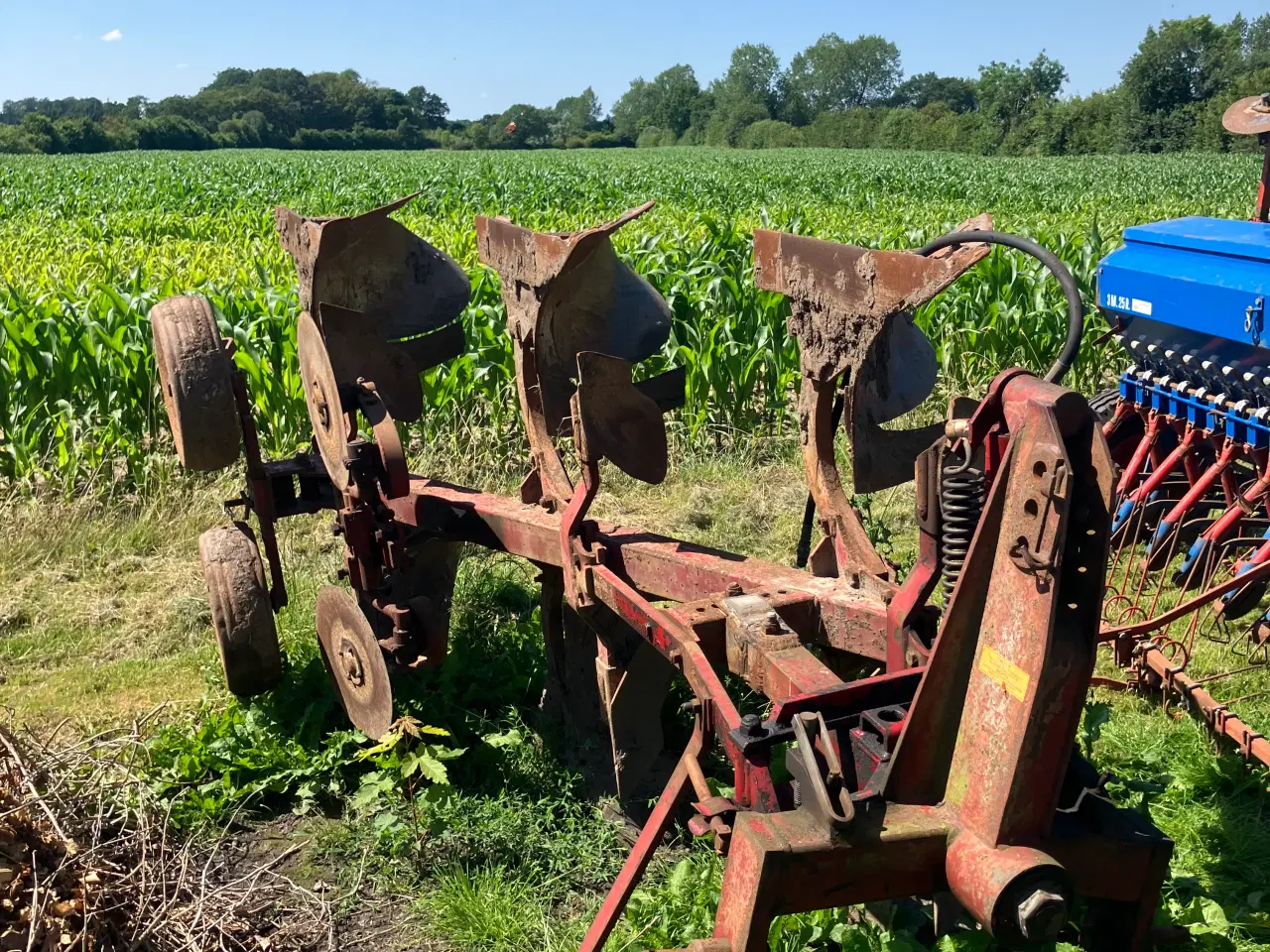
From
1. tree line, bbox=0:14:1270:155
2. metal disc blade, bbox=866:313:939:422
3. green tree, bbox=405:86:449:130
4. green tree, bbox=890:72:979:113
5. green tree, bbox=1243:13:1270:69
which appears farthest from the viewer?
green tree, bbox=890:72:979:113

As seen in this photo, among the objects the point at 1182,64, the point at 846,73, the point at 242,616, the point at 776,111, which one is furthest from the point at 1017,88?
the point at 242,616

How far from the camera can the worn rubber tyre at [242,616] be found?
3.67 m

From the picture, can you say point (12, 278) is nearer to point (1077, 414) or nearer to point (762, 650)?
point (762, 650)

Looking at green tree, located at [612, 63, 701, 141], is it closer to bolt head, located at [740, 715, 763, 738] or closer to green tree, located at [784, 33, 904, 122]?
green tree, located at [784, 33, 904, 122]

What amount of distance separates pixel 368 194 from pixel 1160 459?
20181mm

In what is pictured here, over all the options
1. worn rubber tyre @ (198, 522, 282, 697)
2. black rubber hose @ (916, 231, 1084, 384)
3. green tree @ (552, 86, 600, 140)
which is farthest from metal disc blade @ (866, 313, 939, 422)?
green tree @ (552, 86, 600, 140)

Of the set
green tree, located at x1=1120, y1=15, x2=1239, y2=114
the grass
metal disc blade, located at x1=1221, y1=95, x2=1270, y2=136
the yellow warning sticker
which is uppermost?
green tree, located at x1=1120, y1=15, x2=1239, y2=114

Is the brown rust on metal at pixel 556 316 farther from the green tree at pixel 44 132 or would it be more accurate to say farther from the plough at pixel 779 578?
the green tree at pixel 44 132

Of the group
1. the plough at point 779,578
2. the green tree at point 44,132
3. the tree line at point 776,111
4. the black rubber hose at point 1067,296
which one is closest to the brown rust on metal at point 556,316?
the plough at point 779,578

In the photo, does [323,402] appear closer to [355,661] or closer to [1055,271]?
[355,661]

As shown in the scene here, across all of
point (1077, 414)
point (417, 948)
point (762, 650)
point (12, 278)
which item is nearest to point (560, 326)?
point (762, 650)

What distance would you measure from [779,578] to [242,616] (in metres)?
1.86

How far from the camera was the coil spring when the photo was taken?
2.01 metres

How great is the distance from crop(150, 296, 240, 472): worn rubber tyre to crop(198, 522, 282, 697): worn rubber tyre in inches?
12.8
